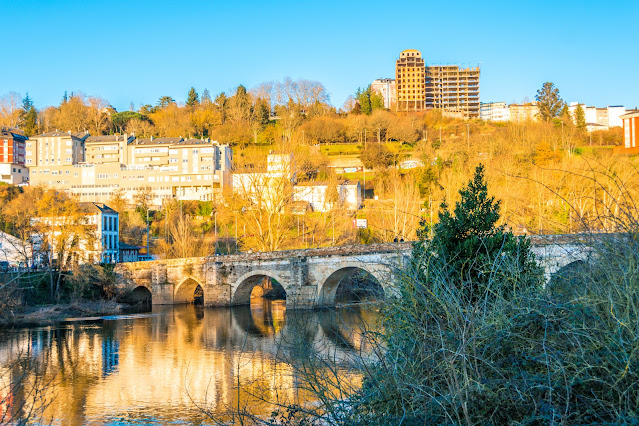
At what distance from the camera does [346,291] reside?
34469 millimetres

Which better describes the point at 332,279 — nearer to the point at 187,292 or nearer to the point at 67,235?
the point at 187,292

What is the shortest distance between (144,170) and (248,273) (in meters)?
41.4

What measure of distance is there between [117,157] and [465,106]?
54365mm

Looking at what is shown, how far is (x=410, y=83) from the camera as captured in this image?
317 feet

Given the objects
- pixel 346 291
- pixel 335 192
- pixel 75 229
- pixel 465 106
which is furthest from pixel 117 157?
pixel 465 106

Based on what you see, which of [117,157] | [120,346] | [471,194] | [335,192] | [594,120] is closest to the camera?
[471,194]

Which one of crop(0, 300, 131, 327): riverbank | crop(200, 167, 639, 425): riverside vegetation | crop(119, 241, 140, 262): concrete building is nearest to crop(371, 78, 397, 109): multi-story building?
crop(119, 241, 140, 262): concrete building

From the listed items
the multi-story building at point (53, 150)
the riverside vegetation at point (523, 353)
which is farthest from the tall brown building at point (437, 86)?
the riverside vegetation at point (523, 353)

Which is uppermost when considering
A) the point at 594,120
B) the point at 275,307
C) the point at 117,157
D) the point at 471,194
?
the point at 594,120

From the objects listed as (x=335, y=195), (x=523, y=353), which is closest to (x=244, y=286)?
(x=335, y=195)

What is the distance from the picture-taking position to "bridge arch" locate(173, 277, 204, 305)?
112ft

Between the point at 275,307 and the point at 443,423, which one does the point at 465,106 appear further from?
the point at 443,423

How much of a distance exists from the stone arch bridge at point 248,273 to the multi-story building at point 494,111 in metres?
81.6

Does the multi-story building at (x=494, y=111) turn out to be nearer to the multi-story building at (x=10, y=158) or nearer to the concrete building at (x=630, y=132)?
the concrete building at (x=630, y=132)
